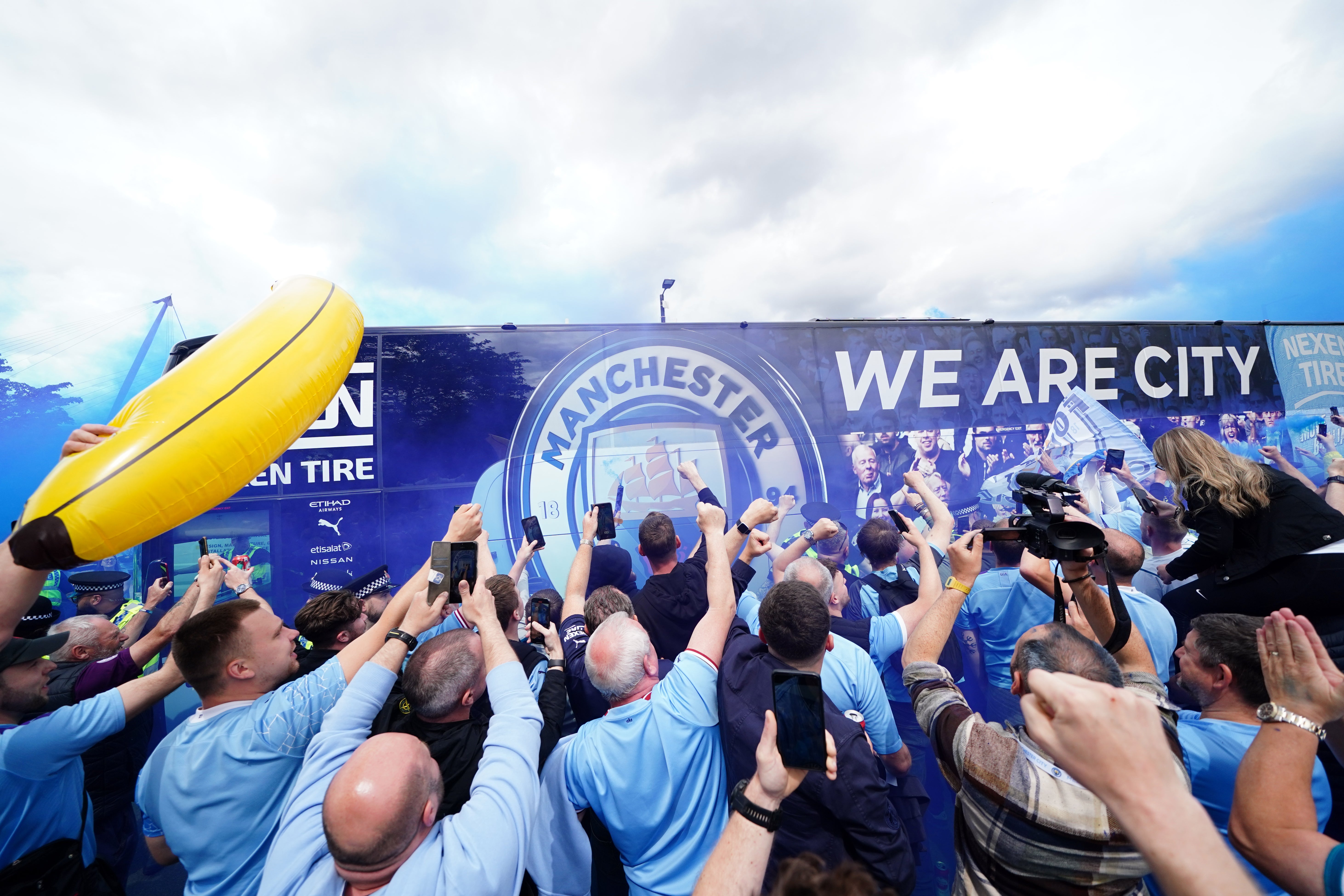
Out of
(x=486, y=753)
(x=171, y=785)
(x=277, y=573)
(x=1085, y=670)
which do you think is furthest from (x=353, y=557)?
(x=1085, y=670)

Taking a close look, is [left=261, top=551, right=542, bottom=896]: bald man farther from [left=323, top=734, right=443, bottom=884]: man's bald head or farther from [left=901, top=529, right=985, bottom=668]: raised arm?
[left=901, top=529, right=985, bottom=668]: raised arm

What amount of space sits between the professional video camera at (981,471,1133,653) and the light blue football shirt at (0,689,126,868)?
323 cm

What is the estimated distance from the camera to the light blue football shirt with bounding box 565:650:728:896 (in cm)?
163

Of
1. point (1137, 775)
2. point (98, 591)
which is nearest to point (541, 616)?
point (1137, 775)

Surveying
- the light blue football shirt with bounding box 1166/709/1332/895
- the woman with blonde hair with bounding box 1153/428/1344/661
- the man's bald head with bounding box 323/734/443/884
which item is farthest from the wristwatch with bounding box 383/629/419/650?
the woman with blonde hair with bounding box 1153/428/1344/661

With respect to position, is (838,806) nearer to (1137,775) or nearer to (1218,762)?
(1137,775)

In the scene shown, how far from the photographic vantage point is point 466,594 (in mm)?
1779

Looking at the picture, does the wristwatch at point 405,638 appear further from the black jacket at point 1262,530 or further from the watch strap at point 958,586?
the black jacket at point 1262,530

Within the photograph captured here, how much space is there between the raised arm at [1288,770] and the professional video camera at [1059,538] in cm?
37

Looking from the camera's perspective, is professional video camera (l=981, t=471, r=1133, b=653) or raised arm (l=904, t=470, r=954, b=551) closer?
professional video camera (l=981, t=471, r=1133, b=653)

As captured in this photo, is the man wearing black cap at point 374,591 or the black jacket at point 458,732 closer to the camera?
the black jacket at point 458,732

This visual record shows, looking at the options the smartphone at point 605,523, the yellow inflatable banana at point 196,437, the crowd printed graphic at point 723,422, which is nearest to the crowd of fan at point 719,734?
the yellow inflatable banana at point 196,437

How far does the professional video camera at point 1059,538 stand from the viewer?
1.65 m

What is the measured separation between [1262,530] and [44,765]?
16.2ft
